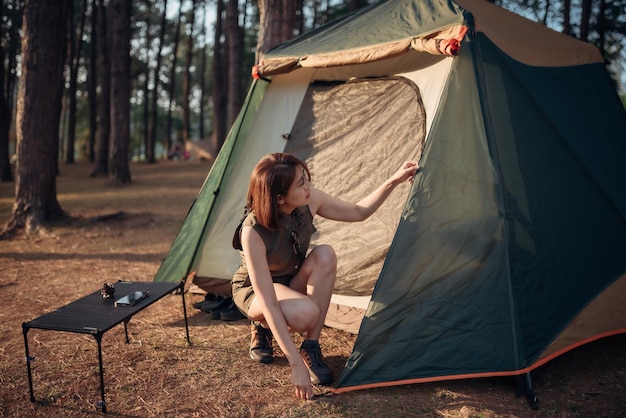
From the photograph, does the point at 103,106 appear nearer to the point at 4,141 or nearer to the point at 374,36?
the point at 4,141

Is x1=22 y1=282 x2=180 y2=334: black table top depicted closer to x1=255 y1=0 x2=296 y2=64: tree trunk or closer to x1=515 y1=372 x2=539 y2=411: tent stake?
x1=515 y1=372 x2=539 y2=411: tent stake

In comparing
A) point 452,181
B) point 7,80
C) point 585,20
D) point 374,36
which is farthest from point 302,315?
point 7,80

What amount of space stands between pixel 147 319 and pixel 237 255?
0.83m

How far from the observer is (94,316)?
2574 mm

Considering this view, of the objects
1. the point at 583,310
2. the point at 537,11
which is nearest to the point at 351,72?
the point at 583,310

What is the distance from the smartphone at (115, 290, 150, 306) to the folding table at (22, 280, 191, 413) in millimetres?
22

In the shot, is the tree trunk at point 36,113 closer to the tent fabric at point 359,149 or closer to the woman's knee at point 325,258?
the tent fabric at point 359,149

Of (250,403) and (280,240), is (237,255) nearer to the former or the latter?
(280,240)

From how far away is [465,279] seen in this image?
8.77ft

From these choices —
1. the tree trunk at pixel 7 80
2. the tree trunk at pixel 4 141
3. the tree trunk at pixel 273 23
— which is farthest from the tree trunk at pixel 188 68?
the tree trunk at pixel 273 23

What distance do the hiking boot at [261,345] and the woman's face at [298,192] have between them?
0.88 metres

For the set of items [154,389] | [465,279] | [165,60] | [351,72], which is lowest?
[154,389]

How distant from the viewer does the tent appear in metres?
2.63

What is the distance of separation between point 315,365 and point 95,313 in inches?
47.4
